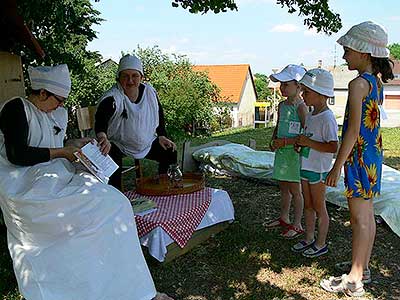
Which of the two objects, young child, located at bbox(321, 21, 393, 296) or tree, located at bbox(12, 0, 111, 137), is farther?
tree, located at bbox(12, 0, 111, 137)

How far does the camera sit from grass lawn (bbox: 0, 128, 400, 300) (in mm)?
2883

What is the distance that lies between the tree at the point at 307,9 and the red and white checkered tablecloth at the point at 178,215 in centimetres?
219

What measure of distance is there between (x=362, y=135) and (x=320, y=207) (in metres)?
0.84

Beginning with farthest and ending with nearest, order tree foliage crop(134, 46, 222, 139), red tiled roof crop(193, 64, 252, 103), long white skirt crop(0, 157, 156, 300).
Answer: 1. red tiled roof crop(193, 64, 252, 103)
2. tree foliage crop(134, 46, 222, 139)
3. long white skirt crop(0, 157, 156, 300)

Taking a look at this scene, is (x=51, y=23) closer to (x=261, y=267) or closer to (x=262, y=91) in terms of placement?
(x=261, y=267)

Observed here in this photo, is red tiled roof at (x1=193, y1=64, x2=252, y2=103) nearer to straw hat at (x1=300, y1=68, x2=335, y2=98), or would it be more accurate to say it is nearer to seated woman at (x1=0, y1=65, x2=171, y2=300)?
straw hat at (x1=300, y1=68, x2=335, y2=98)

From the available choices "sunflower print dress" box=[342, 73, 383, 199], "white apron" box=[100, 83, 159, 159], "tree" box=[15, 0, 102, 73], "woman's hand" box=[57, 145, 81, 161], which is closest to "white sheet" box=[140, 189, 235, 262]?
"woman's hand" box=[57, 145, 81, 161]

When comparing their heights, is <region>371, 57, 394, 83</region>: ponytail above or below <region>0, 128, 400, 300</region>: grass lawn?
above

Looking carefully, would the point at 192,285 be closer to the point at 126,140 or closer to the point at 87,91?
the point at 126,140

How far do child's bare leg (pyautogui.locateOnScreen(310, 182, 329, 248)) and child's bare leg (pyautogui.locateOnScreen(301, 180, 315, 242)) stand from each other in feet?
0.16

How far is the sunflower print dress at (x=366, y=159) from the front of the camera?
262 cm

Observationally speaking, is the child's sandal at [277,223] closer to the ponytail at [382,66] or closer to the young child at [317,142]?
the young child at [317,142]

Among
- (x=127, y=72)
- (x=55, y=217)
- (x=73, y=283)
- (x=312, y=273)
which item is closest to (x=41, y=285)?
(x=73, y=283)

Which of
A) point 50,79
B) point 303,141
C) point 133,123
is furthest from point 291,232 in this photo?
point 50,79
